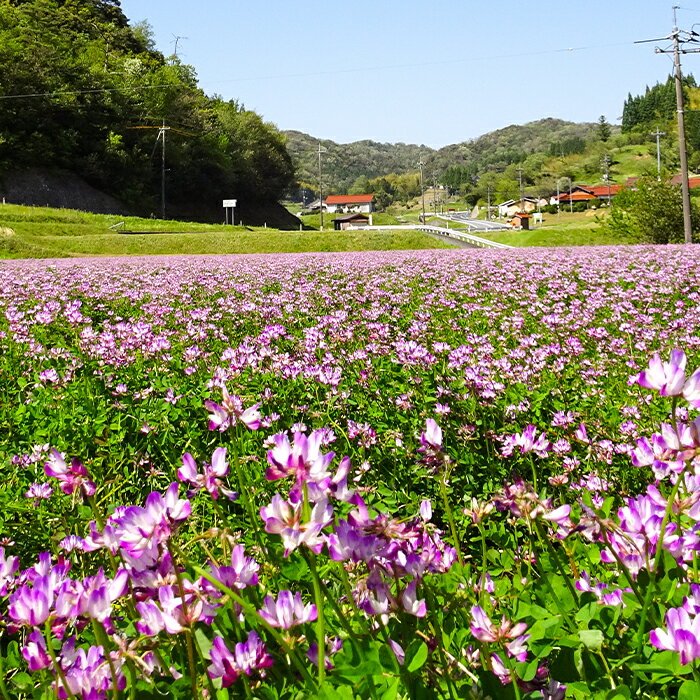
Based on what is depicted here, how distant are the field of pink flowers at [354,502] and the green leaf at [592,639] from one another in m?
0.02

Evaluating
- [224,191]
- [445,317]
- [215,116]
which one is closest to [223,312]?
[445,317]

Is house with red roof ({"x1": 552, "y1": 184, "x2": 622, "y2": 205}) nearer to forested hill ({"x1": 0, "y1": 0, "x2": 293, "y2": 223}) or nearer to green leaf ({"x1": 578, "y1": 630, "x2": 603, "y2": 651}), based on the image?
forested hill ({"x1": 0, "y1": 0, "x2": 293, "y2": 223})

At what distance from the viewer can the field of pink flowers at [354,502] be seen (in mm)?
1348

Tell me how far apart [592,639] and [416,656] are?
447 mm

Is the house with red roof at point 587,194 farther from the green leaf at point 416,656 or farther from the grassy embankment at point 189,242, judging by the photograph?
the green leaf at point 416,656

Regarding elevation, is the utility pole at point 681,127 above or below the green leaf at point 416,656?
above

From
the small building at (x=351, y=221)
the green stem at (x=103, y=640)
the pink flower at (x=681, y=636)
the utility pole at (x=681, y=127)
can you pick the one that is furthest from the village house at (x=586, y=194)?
the green stem at (x=103, y=640)

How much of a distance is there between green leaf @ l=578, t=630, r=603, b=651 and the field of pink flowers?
25 millimetres

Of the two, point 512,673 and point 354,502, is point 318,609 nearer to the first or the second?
point 354,502

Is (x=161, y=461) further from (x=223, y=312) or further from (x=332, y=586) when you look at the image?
(x=223, y=312)

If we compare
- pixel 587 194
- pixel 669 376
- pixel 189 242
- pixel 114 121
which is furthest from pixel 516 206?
pixel 669 376

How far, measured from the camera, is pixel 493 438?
12.8 ft

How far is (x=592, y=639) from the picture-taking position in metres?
1.49

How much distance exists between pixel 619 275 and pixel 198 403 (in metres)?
9.95
